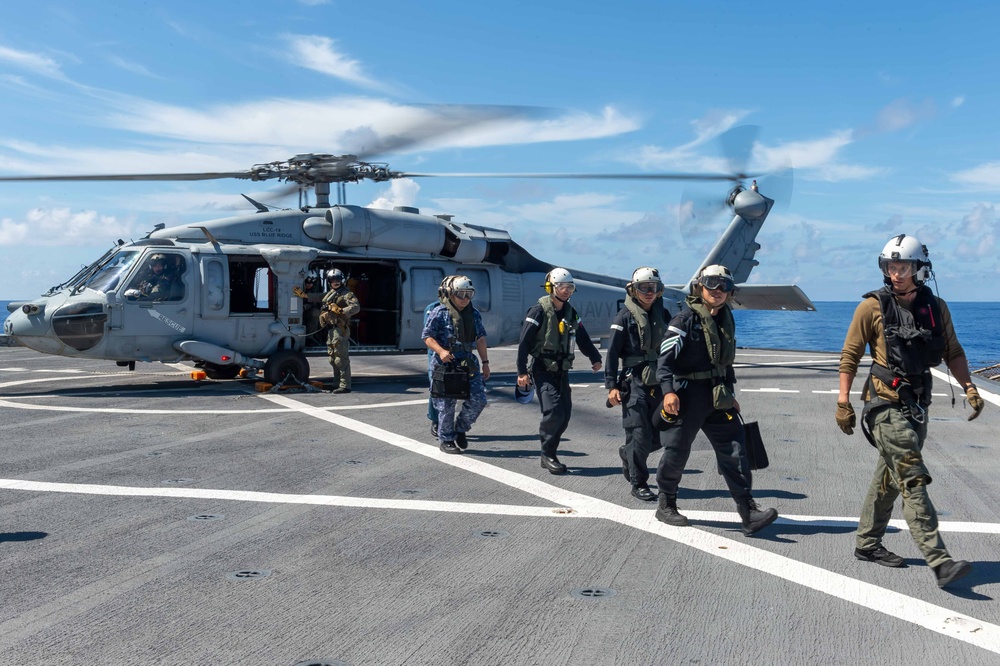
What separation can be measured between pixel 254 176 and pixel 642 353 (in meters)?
9.09

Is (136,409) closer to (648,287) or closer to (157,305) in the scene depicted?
(157,305)

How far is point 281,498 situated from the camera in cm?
649

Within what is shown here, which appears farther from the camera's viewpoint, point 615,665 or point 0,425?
point 0,425

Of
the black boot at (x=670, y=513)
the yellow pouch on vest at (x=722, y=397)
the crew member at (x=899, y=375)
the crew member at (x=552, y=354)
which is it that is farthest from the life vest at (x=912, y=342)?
the crew member at (x=552, y=354)

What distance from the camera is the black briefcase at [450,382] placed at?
830 cm

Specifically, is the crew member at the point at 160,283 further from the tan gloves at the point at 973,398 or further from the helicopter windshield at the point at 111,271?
the tan gloves at the point at 973,398

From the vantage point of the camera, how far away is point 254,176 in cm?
1392

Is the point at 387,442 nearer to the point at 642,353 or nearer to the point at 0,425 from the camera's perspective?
the point at 642,353

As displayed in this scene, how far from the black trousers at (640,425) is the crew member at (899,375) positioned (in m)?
1.91

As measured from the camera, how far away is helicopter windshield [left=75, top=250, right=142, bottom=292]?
12695 mm

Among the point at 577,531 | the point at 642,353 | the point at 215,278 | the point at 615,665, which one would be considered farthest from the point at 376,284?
the point at 615,665

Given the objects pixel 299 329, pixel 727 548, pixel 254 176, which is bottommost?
pixel 727 548

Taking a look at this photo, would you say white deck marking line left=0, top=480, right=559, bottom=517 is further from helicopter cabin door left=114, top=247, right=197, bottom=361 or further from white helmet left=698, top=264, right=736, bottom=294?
helicopter cabin door left=114, top=247, right=197, bottom=361

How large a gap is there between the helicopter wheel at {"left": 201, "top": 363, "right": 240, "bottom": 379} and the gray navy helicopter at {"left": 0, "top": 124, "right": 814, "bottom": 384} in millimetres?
25
